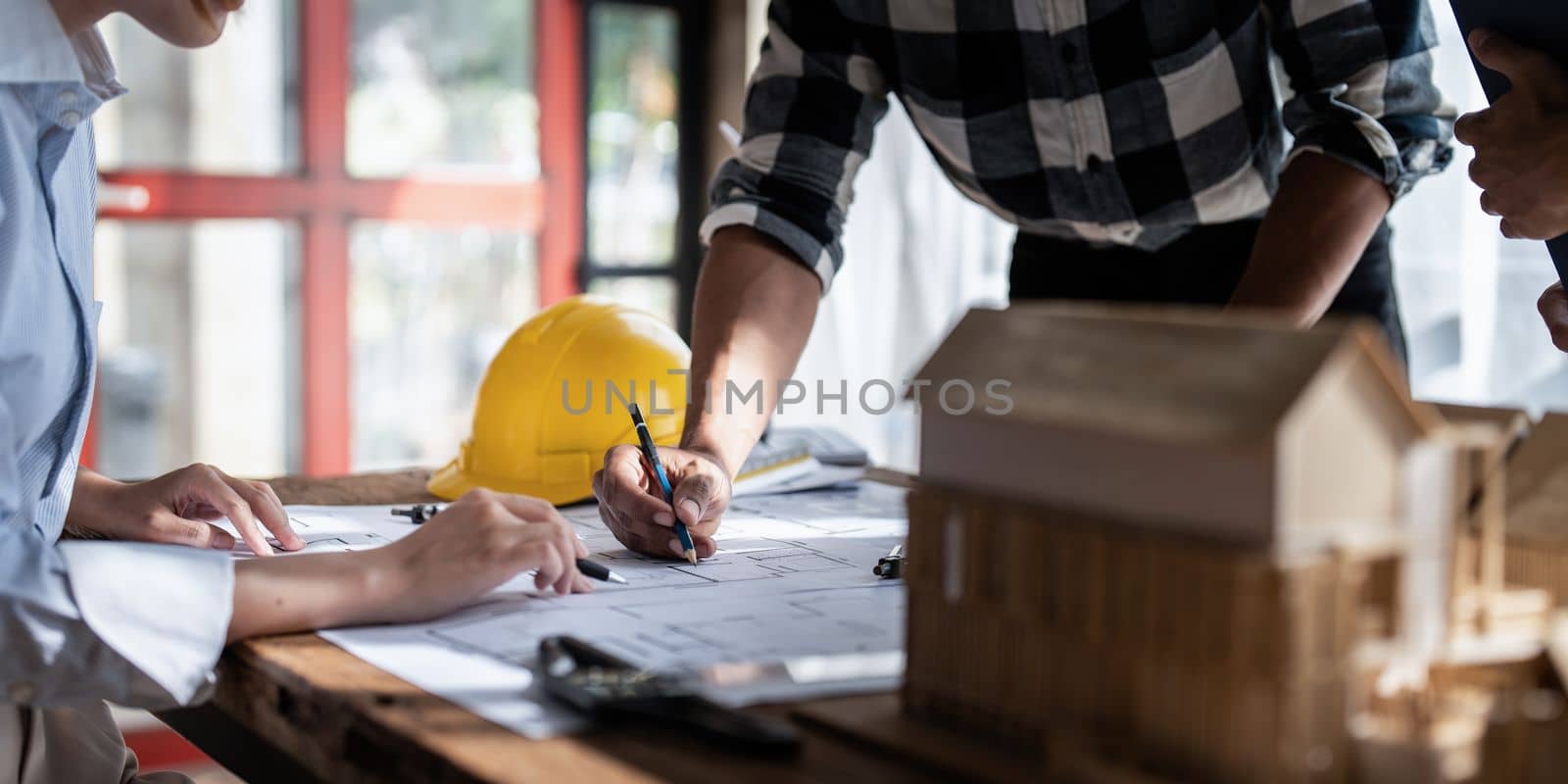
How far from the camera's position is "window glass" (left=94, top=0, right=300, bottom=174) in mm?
3602

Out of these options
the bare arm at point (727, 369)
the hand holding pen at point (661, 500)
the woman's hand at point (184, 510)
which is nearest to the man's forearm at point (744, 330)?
the bare arm at point (727, 369)

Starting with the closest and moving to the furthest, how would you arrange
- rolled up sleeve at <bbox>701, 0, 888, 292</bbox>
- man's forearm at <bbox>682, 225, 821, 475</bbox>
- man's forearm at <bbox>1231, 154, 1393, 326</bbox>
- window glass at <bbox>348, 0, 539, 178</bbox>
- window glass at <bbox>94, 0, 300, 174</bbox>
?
man's forearm at <bbox>1231, 154, 1393, 326</bbox>, man's forearm at <bbox>682, 225, 821, 475</bbox>, rolled up sleeve at <bbox>701, 0, 888, 292</bbox>, window glass at <bbox>94, 0, 300, 174</bbox>, window glass at <bbox>348, 0, 539, 178</bbox>

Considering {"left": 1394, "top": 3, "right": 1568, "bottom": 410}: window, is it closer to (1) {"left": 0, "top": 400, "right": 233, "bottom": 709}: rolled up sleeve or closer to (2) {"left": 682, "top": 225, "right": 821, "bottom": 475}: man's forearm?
(2) {"left": 682, "top": 225, "right": 821, "bottom": 475}: man's forearm

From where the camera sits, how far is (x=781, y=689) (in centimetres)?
82

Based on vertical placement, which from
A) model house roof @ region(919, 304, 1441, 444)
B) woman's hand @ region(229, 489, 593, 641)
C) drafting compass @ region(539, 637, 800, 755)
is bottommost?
drafting compass @ region(539, 637, 800, 755)

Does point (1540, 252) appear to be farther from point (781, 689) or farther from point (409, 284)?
point (409, 284)

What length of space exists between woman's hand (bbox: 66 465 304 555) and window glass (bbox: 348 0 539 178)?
275cm

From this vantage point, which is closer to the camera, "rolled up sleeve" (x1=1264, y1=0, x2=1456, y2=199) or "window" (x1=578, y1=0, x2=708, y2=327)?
"rolled up sleeve" (x1=1264, y1=0, x2=1456, y2=199)

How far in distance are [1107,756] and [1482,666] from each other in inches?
7.0

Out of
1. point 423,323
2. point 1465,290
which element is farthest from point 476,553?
point 423,323

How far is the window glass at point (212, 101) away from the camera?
11.8ft

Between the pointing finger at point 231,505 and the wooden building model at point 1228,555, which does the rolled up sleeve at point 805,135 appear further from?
the wooden building model at point 1228,555

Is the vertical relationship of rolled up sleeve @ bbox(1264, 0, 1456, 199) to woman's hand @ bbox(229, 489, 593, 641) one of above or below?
above

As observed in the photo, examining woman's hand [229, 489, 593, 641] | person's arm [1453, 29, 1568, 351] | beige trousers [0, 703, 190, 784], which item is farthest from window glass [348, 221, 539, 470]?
person's arm [1453, 29, 1568, 351]
